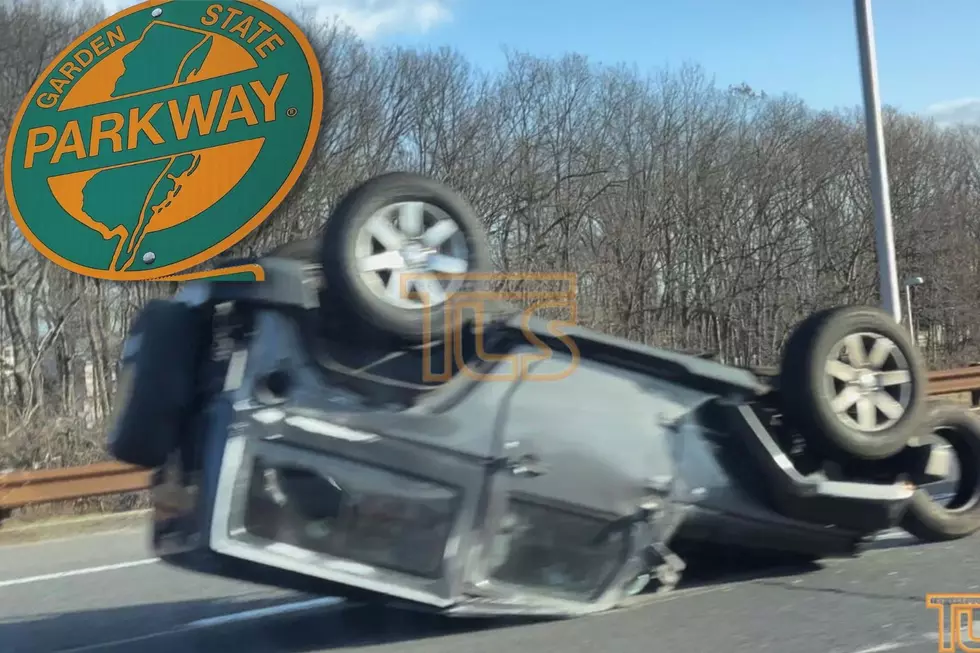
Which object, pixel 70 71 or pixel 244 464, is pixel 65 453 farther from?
pixel 244 464

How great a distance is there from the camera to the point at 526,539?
13.9 feet

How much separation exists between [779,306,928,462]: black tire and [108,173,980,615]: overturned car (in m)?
0.01

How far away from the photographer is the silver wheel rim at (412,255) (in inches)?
153

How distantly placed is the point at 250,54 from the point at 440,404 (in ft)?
24.4

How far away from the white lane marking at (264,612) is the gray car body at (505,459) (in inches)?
49.0

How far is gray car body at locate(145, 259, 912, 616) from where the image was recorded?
382cm

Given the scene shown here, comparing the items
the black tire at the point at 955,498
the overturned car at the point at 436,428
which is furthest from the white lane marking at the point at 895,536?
the overturned car at the point at 436,428

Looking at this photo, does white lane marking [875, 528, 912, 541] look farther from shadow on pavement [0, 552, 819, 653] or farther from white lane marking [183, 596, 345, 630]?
white lane marking [183, 596, 345, 630]

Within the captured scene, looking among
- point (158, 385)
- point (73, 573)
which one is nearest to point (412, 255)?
point (158, 385)

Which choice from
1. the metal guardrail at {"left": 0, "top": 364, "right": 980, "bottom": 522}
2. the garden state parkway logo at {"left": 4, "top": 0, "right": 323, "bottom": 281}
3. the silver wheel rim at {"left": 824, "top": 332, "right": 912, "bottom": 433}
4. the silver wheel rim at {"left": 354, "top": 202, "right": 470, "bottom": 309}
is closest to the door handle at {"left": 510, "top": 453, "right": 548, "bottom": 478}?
the silver wheel rim at {"left": 354, "top": 202, "right": 470, "bottom": 309}

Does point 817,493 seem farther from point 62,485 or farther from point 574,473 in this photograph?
point 62,485

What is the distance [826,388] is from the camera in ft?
15.2

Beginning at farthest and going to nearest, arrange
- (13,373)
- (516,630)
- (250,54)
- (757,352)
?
(757,352), (13,373), (250,54), (516,630)

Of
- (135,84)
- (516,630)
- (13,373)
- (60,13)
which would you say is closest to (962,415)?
(516,630)
